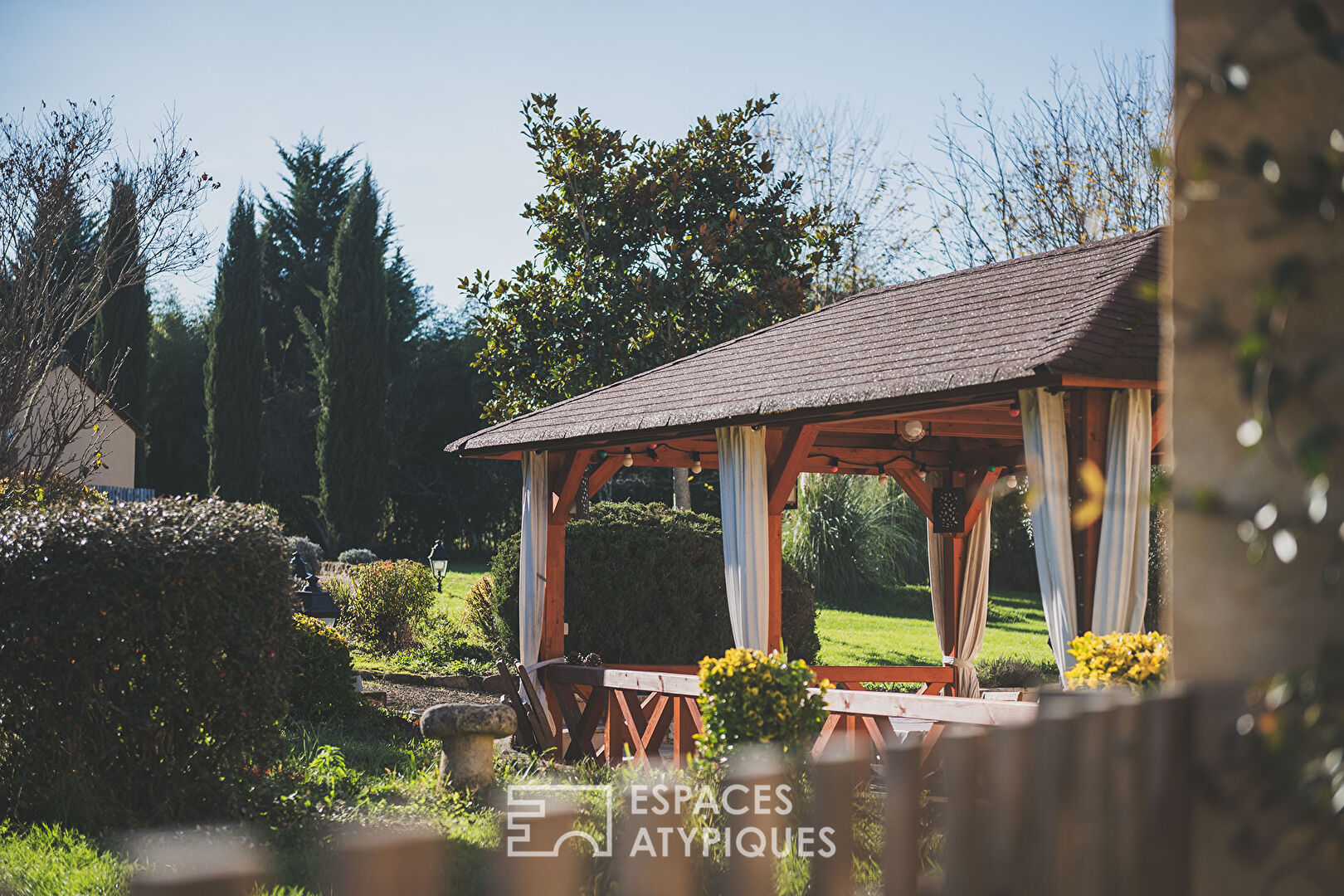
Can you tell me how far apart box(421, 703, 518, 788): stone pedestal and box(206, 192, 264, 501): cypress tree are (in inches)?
992

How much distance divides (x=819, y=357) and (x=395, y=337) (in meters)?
29.8

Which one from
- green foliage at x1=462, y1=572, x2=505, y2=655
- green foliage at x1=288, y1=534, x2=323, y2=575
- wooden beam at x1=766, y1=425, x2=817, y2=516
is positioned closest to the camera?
wooden beam at x1=766, y1=425, x2=817, y2=516

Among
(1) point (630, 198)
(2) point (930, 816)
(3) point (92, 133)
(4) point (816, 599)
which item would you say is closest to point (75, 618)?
(2) point (930, 816)

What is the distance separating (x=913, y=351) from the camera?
25.8 feet

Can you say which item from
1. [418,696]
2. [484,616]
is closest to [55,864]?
[418,696]

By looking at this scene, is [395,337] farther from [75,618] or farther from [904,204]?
[75,618]

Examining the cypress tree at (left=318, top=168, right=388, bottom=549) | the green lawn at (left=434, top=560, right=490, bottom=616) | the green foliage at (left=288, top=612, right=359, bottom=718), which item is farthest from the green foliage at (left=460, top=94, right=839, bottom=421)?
the cypress tree at (left=318, top=168, right=388, bottom=549)

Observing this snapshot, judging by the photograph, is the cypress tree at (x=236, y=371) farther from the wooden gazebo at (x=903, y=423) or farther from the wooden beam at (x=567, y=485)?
the wooden beam at (x=567, y=485)

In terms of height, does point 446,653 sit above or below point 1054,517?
below

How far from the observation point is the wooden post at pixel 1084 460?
20.7 feet

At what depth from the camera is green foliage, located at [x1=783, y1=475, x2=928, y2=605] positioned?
20453 millimetres

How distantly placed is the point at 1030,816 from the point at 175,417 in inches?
1475

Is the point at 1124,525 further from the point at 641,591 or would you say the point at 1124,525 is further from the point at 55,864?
the point at 641,591

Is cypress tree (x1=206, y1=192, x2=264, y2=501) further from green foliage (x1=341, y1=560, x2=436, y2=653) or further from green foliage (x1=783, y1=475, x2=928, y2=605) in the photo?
Answer: green foliage (x1=783, y1=475, x2=928, y2=605)
